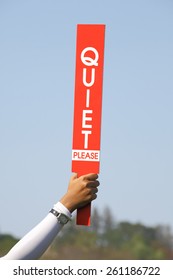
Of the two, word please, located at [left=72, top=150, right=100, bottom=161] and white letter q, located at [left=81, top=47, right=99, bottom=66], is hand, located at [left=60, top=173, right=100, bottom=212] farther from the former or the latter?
white letter q, located at [left=81, top=47, right=99, bottom=66]

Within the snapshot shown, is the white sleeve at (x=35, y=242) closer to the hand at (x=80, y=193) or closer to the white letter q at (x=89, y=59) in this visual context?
the hand at (x=80, y=193)

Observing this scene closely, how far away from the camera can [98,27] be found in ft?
15.2

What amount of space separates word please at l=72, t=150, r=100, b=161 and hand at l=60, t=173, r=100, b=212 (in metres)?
0.37

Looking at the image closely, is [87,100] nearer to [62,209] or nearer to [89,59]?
[89,59]

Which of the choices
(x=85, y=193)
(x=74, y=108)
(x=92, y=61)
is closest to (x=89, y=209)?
(x=85, y=193)

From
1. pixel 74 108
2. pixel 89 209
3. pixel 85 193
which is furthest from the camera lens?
pixel 74 108

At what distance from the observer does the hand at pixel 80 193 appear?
13.1 ft

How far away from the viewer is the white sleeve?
369cm

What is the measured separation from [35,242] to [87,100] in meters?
1.56

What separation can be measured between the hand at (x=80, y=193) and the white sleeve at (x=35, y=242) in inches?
10.5

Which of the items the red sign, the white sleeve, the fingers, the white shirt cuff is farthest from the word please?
the white sleeve

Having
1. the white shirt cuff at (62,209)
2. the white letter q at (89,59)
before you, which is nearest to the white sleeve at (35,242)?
the white shirt cuff at (62,209)
